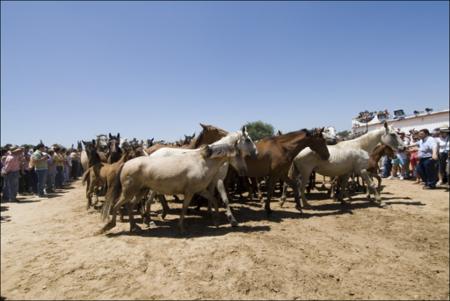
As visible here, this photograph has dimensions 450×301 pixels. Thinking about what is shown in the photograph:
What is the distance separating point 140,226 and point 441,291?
594cm

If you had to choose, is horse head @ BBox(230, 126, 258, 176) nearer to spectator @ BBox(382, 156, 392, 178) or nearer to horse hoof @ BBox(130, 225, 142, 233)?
horse hoof @ BBox(130, 225, 142, 233)

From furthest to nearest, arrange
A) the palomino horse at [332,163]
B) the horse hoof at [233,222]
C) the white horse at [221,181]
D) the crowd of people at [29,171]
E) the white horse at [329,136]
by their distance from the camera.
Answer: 1. the crowd of people at [29,171]
2. the white horse at [329,136]
3. the palomino horse at [332,163]
4. the white horse at [221,181]
5. the horse hoof at [233,222]

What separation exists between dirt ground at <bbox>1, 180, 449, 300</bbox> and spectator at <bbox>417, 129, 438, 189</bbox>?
4.14 metres

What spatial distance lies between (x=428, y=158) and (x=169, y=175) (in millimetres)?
9998

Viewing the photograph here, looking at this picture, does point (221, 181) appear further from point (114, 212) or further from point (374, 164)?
point (374, 164)

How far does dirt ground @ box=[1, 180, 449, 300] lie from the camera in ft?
14.2

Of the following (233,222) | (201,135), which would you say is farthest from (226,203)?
(201,135)

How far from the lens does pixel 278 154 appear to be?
8648mm

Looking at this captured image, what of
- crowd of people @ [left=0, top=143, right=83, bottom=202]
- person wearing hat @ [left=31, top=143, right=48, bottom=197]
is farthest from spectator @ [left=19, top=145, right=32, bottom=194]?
person wearing hat @ [left=31, top=143, right=48, bottom=197]

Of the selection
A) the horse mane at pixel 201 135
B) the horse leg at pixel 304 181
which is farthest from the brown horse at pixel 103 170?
the horse leg at pixel 304 181

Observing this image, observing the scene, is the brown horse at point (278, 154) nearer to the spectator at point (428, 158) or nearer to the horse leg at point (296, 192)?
the horse leg at point (296, 192)

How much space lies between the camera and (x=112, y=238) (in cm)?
623

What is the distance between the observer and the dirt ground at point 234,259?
4336 mm

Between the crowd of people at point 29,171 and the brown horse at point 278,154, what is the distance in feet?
31.0
